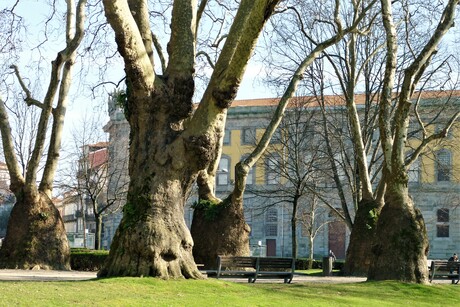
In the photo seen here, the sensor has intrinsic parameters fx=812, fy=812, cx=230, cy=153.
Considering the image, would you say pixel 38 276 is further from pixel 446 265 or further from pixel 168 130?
pixel 446 265

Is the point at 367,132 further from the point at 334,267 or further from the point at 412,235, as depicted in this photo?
the point at 412,235

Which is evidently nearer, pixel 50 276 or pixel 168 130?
pixel 168 130

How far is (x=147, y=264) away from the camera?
13.9 meters

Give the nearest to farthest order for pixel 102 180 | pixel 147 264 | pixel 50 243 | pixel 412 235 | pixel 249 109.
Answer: pixel 147 264 < pixel 412 235 < pixel 50 243 < pixel 102 180 < pixel 249 109

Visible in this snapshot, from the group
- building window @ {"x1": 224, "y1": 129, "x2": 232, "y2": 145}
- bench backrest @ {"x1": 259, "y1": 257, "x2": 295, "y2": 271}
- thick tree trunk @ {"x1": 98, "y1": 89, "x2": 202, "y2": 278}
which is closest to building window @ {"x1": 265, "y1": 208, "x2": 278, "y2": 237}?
building window @ {"x1": 224, "y1": 129, "x2": 232, "y2": 145}

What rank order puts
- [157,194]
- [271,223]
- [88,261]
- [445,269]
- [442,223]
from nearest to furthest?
1. [157,194]
2. [445,269]
3. [88,261]
4. [442,223]
5. [271,223]

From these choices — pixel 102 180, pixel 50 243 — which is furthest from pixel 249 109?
pixel 50 243

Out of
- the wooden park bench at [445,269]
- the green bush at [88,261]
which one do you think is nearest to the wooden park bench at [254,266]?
the wooden park bench at [445,269]

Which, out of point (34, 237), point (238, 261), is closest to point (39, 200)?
point (34, 237)

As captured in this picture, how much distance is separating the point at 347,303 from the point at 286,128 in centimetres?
2215

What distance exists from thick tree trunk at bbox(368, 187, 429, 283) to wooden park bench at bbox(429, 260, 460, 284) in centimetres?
420

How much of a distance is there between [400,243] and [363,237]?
24.4 ft

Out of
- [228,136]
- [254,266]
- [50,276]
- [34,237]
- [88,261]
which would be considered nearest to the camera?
[50,276]

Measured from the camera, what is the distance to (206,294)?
1277 centimetres
